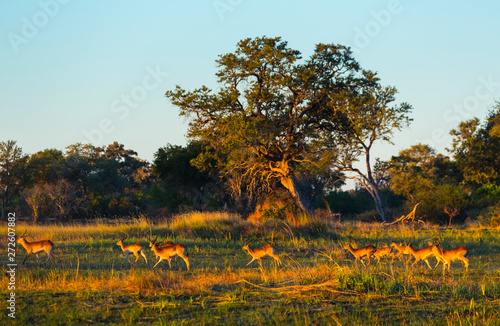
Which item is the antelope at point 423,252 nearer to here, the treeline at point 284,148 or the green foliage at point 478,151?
the treeline at point 284,148

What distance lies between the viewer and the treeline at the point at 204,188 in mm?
33562

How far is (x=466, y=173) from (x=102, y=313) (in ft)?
125

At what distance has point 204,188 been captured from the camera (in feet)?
129

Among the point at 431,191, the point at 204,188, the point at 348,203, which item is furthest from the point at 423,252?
the point at 348,203

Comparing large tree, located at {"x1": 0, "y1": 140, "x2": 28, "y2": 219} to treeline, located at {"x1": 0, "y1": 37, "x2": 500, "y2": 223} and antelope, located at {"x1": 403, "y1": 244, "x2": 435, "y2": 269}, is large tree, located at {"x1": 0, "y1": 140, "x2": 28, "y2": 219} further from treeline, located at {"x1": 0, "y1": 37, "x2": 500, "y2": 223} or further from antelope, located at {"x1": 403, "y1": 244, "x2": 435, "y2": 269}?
antelope, located at {"x1": 403, "y1": 244, "x2": 435, "y2": 269}

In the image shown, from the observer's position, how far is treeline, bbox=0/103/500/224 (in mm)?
33562

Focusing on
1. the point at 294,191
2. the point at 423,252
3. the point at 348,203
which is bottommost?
the point at 423,252

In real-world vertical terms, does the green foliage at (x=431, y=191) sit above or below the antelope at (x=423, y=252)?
above

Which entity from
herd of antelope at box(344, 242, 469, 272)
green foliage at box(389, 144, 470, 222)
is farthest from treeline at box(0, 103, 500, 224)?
herd of antelope at box(344, 242, 469, 272)

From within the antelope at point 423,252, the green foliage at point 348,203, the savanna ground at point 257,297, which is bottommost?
the savanna ground at point 257,297

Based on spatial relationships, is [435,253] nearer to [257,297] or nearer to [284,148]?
[257,297]

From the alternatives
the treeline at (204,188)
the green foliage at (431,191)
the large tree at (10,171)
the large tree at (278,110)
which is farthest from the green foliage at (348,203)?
the large tree at (10,171)

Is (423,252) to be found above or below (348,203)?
below

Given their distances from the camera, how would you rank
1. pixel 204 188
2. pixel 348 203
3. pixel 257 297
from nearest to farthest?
pixel 257 297, pixel 204 188, pixel 348 203
